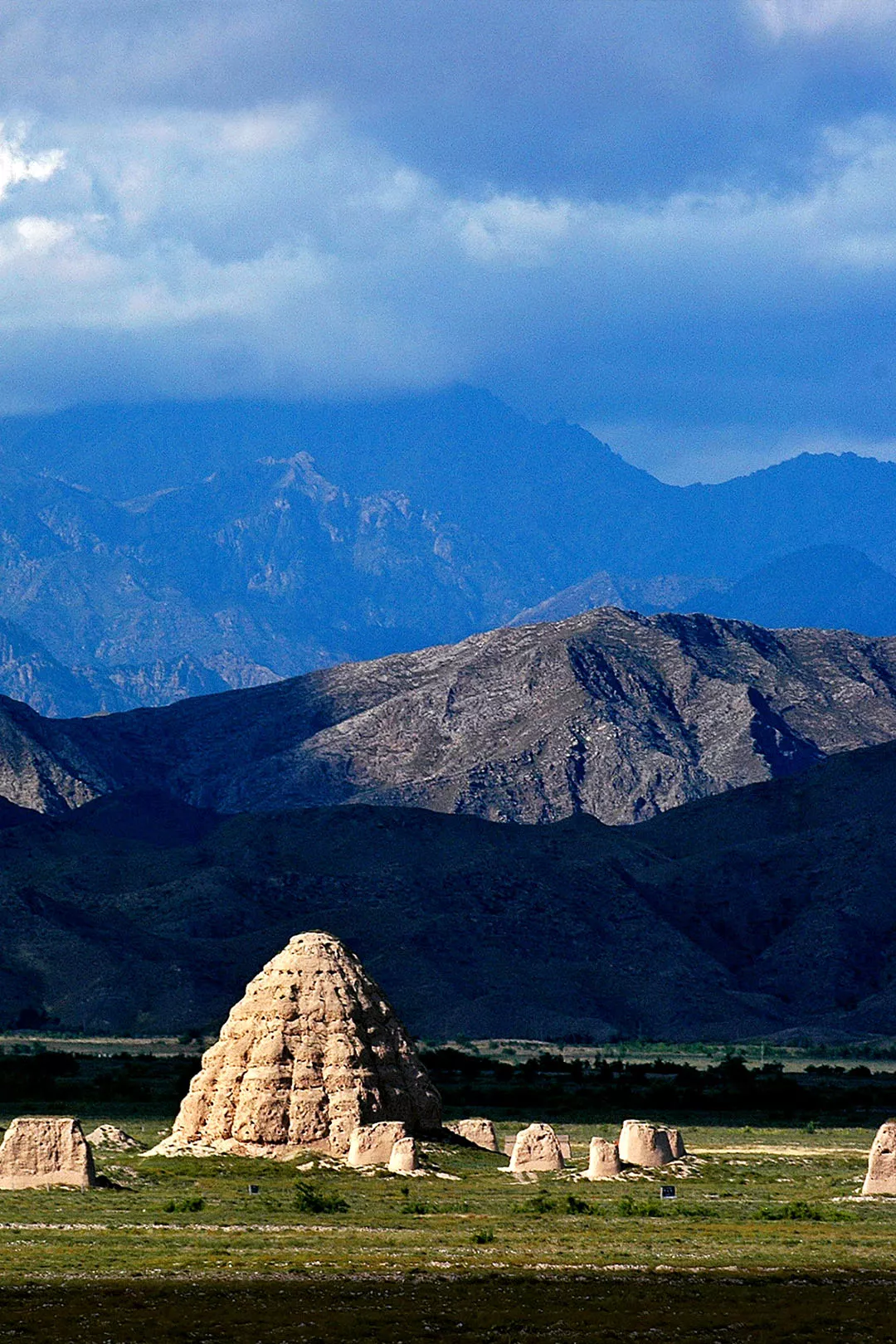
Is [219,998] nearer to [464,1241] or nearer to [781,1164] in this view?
[781,1164]

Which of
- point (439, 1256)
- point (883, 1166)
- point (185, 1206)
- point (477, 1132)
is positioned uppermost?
point (477, 1132)

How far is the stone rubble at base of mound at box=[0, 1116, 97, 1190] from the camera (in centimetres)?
4325

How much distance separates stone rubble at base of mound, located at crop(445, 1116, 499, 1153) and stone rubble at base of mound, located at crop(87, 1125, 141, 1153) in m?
7.10

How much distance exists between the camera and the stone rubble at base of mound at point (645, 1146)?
5172 centimetres

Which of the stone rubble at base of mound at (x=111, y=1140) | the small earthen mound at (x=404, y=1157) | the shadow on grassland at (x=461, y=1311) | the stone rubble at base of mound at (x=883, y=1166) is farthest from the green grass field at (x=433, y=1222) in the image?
the stone rubble at base of mound at (x=111, y=1140)

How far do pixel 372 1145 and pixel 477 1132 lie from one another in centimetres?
676

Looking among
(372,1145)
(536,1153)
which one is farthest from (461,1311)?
(536,1153)

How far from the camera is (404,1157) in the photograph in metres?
47.7

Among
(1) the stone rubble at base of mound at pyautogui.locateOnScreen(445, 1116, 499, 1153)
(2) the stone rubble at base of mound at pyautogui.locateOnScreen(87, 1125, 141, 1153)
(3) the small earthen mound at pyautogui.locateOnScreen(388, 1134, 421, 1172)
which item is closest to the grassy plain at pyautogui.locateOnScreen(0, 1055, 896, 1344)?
(3) the small earthen mound at pyautogui.locateOnScreen(388, 1134, 421, 1172)

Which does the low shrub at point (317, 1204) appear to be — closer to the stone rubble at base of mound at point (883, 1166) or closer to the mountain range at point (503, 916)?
the stone rubble at base of mound at point (883, 1166)

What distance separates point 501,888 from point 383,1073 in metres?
112

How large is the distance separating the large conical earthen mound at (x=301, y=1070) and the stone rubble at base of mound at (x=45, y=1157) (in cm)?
599

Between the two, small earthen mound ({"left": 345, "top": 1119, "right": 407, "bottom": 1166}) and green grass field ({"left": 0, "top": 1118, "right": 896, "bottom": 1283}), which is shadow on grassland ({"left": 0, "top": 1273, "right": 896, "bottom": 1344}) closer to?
green grass field ({"left": 0, "top": 1118, "right": 896, "bottom": 1283})

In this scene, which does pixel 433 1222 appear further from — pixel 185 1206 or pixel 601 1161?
pixel 601 1161
